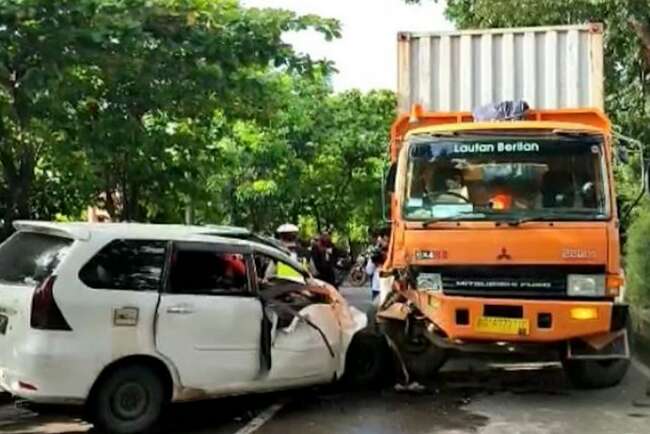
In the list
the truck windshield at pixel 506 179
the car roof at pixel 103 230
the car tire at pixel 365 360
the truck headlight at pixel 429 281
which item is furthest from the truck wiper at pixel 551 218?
the car roof at pixel 103 230

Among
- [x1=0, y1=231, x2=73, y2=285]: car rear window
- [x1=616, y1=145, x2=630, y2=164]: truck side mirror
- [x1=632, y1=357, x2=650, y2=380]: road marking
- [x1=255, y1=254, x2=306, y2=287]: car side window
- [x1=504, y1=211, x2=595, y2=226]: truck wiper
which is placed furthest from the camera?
[x1=632, y1=357, x2=650, y2=380]: road marking

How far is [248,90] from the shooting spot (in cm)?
1123

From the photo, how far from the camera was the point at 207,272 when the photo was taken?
8109mm

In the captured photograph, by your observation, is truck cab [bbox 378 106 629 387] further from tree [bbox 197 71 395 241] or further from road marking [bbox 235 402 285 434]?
tree [bbox 197 71 395 241]

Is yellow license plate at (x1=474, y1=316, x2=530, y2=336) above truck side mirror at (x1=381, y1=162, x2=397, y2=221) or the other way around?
the other way around

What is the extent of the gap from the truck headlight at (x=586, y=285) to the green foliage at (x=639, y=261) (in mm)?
6941

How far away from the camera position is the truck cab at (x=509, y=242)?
8914mm

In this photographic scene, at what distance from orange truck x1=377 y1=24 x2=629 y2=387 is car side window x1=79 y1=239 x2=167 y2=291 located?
2.46m

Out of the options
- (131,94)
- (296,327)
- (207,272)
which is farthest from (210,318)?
(131,94)

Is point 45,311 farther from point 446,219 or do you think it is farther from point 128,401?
point 446,219

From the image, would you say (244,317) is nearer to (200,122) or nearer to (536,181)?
(536,181)

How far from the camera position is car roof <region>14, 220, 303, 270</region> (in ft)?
24.9

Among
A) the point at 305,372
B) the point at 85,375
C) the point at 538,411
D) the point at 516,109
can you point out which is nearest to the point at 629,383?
the point at 538,411

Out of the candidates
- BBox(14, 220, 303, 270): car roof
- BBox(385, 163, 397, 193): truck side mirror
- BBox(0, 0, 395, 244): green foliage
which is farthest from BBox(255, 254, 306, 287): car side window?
BBox(0, 0, 395, 244): green foliage
